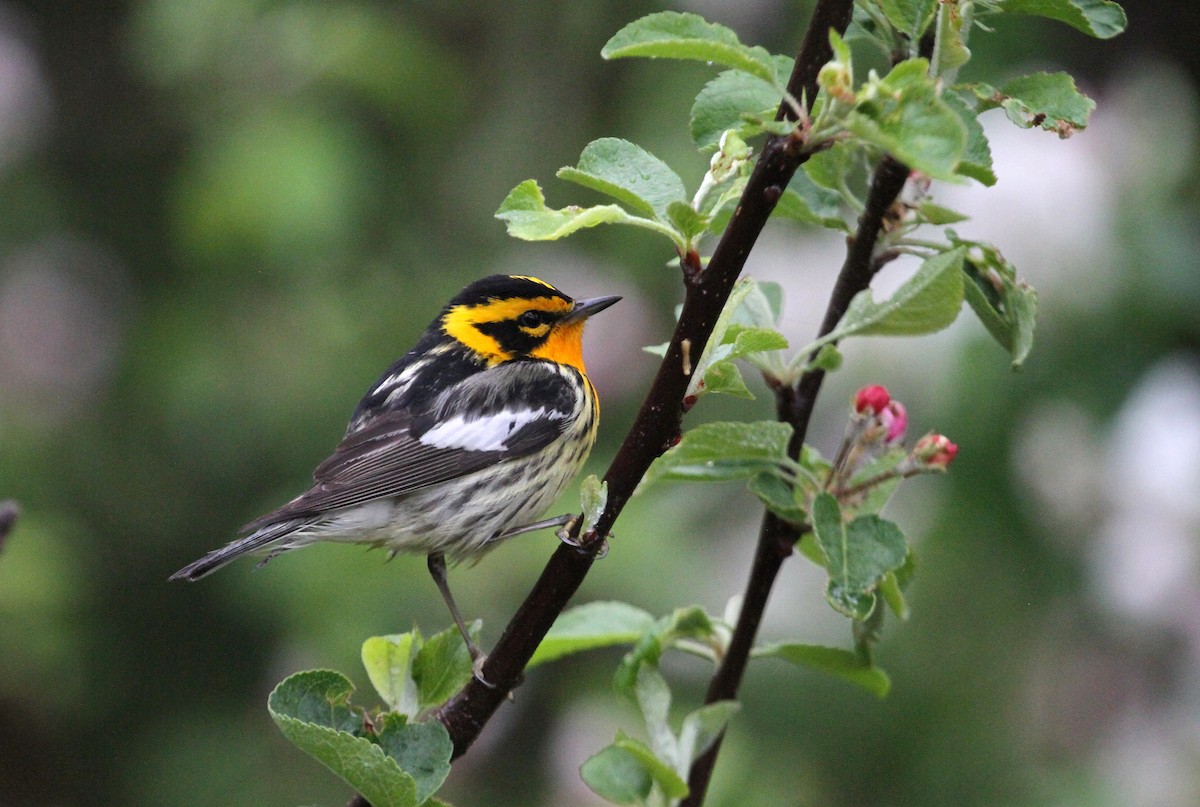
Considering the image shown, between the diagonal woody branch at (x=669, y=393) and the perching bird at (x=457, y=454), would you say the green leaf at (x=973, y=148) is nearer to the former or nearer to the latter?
the diagonal woody branch at (x=669, y=393)

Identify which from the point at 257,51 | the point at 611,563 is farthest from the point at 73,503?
the point at 611,563

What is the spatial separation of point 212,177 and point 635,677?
3.06 metres

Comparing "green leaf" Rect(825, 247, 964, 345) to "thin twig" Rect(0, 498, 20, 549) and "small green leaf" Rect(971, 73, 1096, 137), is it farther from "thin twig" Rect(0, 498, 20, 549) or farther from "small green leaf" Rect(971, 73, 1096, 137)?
"thin twig" Rect(0, 498, 20, 549)

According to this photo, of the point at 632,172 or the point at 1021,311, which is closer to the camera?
the point at 632,172

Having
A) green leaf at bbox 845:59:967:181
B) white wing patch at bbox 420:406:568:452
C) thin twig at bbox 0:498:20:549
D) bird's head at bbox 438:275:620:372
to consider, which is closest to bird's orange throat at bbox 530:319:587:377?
bird's head at bbox 438:275:620:372

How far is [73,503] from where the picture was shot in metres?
4.55

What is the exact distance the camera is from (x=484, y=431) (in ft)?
8.11

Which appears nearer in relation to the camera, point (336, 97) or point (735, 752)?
point (735, 752)

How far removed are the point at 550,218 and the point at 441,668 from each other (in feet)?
1.50

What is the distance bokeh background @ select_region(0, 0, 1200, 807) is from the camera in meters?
3.32

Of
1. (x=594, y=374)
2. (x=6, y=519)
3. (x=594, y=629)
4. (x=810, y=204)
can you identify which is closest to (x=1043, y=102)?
(x=810, y=204)

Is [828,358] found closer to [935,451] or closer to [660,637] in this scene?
[935,451]

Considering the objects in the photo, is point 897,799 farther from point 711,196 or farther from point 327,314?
point 711,196

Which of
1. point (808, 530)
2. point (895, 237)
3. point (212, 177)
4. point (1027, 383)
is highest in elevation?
point (895, 237)
